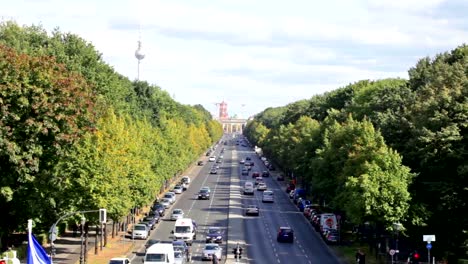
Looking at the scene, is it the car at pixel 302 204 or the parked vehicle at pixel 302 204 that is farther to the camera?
the parked vehicle at pixel 302 204

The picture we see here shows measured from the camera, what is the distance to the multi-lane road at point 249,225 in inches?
2586

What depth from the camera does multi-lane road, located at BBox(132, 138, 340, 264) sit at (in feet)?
215

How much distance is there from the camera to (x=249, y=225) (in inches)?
3401

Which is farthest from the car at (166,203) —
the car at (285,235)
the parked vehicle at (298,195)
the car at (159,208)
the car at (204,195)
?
the car at (285,235)

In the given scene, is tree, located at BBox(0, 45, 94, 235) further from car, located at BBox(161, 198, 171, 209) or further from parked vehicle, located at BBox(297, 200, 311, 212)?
parked vehicle, located at BBox(297, 200, 311, 212)

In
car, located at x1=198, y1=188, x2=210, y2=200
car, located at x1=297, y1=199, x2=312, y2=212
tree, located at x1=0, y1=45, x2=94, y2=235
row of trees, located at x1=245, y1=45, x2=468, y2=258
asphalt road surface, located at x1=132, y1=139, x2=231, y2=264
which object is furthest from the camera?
car, located at x1=198, y1=188, x2=210, y2=200

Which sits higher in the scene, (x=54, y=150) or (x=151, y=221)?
(x=54, y=150)

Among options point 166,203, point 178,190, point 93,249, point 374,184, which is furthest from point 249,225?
point 178,190

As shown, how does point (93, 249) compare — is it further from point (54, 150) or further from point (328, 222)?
point (328, 222)

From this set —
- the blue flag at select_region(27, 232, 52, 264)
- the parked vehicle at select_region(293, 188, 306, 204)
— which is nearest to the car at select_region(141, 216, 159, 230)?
the parked vehicle at select_region(293, 188, 306, 204)

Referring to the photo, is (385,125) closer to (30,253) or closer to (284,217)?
(284,217)

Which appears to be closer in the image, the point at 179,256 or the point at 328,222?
the point at 179,256

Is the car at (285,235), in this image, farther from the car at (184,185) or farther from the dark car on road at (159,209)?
the car at (184,185)

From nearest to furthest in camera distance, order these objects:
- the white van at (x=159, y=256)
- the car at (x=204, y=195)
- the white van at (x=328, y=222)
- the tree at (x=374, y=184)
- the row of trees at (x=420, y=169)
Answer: the white van at (x=159, y=256), the tree at (x=374, y=184), the row of trees at (x=420, y=169), the white van at (x=328, y=222), the car at (x=204, y=195)
